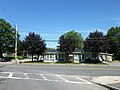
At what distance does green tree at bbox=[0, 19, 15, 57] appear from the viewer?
85438 millimetres

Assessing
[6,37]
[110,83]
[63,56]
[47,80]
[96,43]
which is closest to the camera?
[110,83]

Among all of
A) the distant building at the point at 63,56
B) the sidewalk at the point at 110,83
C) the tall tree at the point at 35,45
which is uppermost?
the tall tree at the point at 35,45

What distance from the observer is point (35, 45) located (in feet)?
219

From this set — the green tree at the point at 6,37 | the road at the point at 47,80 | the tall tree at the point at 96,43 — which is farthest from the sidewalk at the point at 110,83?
the green tree at the point at 6,37

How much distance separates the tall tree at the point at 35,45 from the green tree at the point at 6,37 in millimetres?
18782

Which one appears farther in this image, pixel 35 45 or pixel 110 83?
pixel 35 45

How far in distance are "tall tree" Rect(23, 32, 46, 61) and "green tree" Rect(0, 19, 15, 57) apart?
18782mm

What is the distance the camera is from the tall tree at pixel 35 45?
6669 centimetres

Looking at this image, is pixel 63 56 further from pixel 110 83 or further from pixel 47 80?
pixel 110 83

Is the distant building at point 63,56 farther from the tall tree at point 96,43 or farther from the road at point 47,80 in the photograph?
the road at point 47,80

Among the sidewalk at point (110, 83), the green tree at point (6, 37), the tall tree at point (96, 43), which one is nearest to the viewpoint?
the sidewalk at point (110, 83)

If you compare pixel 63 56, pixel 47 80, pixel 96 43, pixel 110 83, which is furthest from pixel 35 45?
pixel 110 83

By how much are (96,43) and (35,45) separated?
14025 millimetres

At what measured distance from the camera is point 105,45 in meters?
66.2
